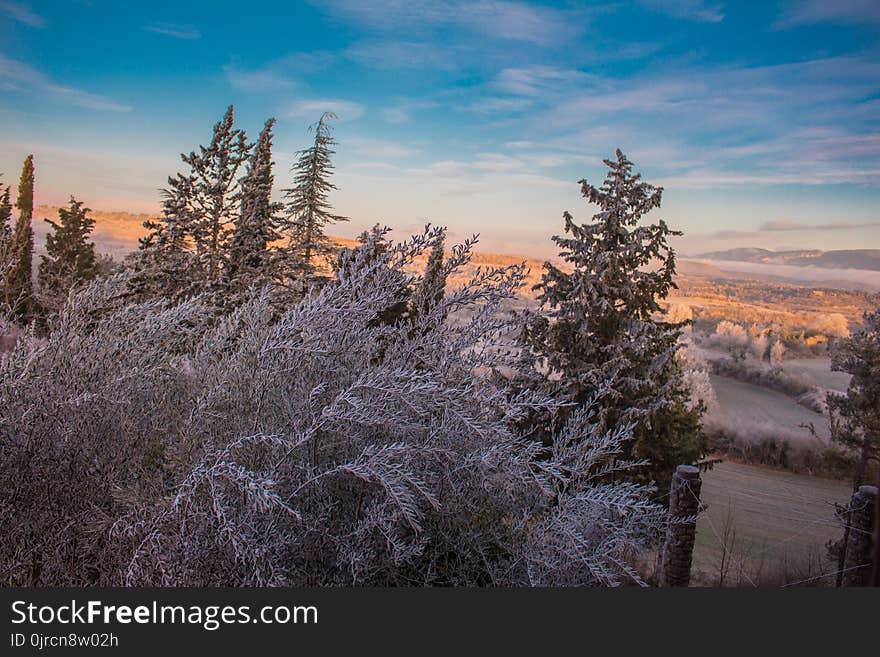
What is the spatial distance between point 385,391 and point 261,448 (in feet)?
1.32

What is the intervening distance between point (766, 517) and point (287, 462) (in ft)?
39.9

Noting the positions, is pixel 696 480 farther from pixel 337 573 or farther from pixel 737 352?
pixel 737 352

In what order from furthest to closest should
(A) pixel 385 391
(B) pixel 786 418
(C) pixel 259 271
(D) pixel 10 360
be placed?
(B) pixel 786 418
(C) pixel 259 271
(D) pixel 10 360
(A) pixel 385 391

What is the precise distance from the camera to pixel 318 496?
1.77 metres

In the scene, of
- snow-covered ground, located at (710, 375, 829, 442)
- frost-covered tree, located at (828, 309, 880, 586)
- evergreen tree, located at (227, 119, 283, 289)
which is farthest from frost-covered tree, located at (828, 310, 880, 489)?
evergreen tree, located at (227, 119, 283, 289)

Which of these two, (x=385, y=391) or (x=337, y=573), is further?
(x=337, y=573)

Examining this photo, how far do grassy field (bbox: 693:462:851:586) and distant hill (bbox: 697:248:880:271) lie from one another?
14.3 feet

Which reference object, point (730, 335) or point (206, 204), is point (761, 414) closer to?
point (730, 335)

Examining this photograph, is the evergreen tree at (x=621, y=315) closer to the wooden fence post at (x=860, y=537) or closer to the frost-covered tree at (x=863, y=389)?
the wooden fence post at (x=860, y=537)

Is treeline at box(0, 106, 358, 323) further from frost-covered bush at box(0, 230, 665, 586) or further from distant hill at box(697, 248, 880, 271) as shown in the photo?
frost-covered bush at box(0, 230, 665, 586)

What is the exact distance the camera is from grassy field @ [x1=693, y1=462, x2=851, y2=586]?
28.0 ft

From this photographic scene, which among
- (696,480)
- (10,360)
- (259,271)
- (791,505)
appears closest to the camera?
(10,360)

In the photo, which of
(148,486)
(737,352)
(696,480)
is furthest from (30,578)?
(737,352)

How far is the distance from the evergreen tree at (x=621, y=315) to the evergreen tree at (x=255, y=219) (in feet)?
27.0
